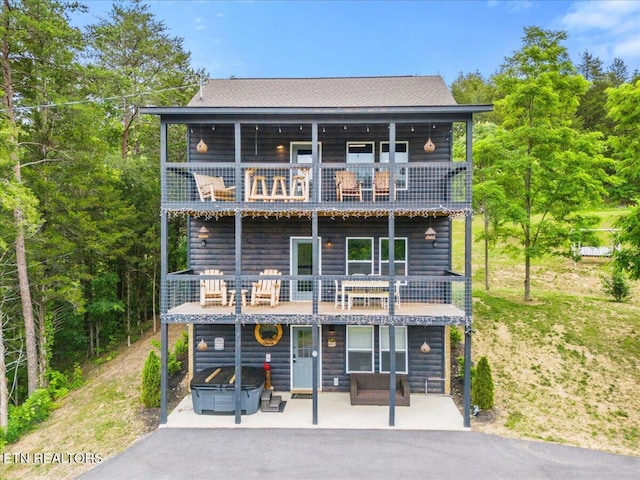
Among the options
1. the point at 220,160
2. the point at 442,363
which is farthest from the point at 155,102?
the point at 442,363

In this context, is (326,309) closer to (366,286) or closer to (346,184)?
(366,286)

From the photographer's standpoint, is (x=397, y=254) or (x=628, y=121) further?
(x=397, y=254)

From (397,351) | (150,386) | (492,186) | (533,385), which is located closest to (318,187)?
(397,351)

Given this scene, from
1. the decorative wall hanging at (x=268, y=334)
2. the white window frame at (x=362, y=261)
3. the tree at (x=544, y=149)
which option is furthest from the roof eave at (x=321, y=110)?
the decorative wall hanging at (x=268, y=334)

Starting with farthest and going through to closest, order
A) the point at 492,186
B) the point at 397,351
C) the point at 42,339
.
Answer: the point at 492,186 → the point at 42,339 → the point at 397,351

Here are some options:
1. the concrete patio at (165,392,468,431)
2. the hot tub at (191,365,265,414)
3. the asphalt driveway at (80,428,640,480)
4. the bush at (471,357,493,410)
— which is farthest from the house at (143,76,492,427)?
the asphalt driveway at (80,428,640,480)

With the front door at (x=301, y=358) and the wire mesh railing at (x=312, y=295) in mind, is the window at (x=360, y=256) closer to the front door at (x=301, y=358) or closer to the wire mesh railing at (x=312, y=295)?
the wire mesh railing at (x=312, y=295)
